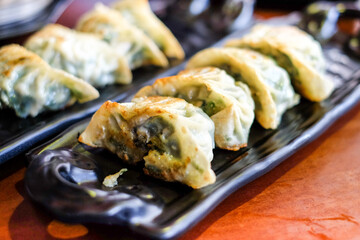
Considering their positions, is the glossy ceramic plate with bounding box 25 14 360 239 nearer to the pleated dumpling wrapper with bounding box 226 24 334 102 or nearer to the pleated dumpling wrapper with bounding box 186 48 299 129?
the pleated dumpling wrapper with bounding box 186 48 299 129

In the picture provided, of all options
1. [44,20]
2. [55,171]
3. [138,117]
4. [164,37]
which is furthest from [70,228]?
[44,20]

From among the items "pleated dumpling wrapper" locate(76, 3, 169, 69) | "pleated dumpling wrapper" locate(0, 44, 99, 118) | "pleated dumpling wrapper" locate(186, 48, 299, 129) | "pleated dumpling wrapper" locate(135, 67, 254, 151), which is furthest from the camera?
"pleated dumpling wrapper" locate(76, 3, 169, 69)

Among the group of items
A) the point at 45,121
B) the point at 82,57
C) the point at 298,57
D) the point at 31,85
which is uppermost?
the point at 298,57

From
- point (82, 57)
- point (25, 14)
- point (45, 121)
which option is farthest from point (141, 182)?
point (25, 14)

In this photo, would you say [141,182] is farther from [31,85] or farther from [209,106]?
[31,85]

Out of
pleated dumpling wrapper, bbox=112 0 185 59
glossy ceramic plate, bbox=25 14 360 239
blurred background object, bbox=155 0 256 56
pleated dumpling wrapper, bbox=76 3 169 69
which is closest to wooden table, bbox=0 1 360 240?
glossy ceramic plate, bbox=25 14 360 239

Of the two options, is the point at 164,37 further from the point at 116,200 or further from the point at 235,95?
the point at 116,200
